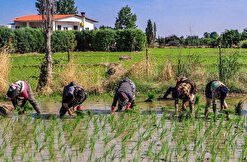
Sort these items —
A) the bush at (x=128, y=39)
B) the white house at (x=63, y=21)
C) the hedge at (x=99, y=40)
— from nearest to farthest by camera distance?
the hedge at (x=99, y=40) → the bush at (x=128, y=39) → the white house at (x=63, y=21)

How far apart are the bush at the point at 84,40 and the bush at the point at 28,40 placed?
527 cm

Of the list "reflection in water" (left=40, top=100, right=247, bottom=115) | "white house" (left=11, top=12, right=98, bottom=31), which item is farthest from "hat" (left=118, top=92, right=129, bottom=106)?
"white house" (left=11, top=12, right=98, bottom=31)

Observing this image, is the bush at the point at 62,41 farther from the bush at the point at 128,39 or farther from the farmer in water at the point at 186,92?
the farmer in water at the point at 186,92

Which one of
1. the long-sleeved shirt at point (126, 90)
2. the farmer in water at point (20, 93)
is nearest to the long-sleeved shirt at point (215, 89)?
the long-sleeved shirt at point (126, 90)

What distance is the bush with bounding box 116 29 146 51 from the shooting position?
166 feet

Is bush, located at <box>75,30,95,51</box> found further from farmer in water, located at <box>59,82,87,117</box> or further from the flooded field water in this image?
farmer in water, located at <box>59,82,87,117</box>

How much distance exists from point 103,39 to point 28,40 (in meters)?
7.92

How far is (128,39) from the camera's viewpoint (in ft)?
167

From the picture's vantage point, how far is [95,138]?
10.4 metres

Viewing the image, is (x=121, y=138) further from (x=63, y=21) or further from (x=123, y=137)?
(x=63, y=21)

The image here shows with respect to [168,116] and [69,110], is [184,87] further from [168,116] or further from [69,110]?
[69,110]

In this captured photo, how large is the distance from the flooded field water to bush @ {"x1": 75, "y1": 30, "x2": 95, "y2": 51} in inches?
1451

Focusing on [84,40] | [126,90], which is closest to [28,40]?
[84,40]

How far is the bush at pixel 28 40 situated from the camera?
44812mm
